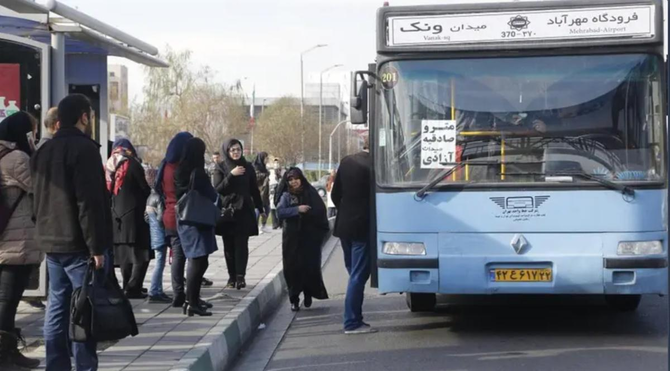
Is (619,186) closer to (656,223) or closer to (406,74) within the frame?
(656,223)

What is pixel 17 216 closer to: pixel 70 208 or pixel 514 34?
pixel 70 208

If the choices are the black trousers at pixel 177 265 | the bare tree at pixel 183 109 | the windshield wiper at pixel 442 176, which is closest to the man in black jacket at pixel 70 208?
the windshield wiper at pixel 442 176

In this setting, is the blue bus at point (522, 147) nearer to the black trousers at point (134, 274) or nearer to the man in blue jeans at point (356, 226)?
the man in blue jeans at point (356, 226)

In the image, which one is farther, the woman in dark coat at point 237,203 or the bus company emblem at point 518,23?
the woman in dark coat at point 237,203

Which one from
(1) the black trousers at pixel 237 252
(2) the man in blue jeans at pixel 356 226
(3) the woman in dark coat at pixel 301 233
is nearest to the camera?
(2) the man in blue jeans at pixel 356 226

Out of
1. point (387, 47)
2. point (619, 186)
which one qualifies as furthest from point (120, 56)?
point (619, 186)

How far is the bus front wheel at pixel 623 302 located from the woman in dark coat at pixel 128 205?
4.91 m

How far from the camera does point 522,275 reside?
9.80m

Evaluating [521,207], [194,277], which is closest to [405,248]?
[521,207]

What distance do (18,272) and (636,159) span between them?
5.40 metres

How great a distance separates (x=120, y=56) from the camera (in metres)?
12.3

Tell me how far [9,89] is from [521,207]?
4.81 m

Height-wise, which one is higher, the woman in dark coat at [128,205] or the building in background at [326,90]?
the building in background at [326,90]

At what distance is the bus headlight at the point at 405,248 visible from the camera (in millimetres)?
9984
